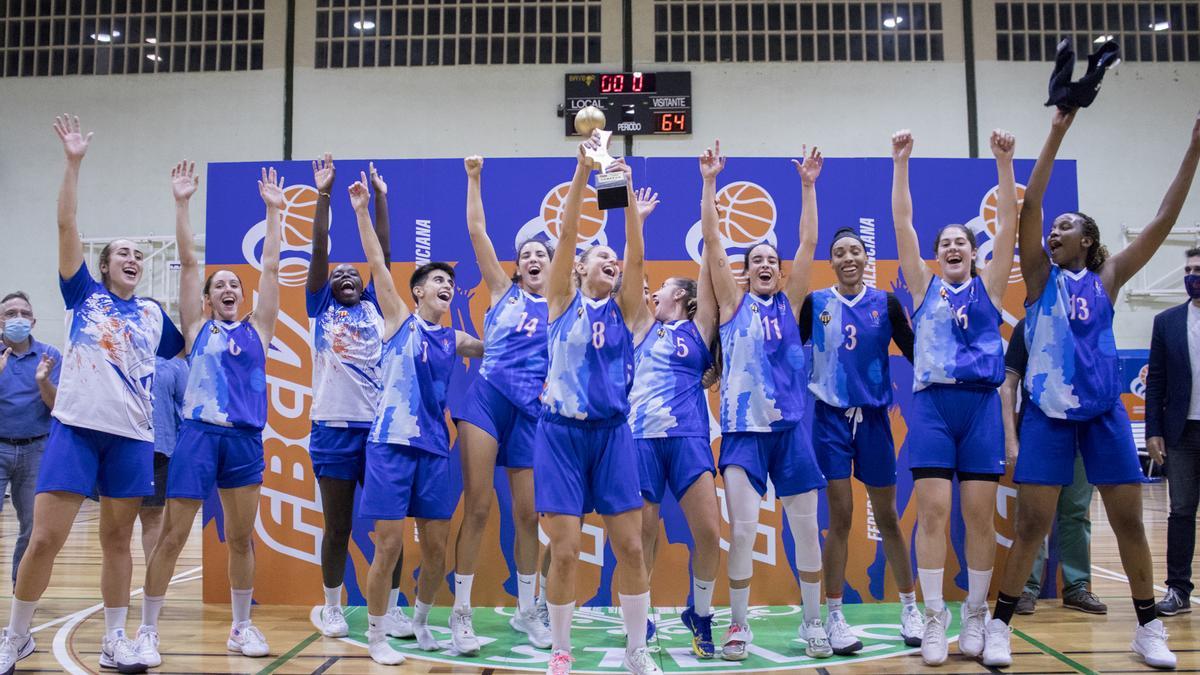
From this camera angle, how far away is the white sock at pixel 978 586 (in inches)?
179

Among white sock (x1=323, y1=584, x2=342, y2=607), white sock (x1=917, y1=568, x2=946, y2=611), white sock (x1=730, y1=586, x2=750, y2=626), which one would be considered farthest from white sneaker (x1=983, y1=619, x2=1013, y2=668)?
white sock (x1=323, y1=584, x2=342, y2=607)

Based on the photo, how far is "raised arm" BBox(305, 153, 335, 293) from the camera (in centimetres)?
516

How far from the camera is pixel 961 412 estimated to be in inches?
178

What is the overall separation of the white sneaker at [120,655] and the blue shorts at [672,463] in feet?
8.68

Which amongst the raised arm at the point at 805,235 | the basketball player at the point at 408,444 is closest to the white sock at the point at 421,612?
the basketball player at the point at 408,444

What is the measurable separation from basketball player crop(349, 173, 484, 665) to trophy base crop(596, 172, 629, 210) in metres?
1.43

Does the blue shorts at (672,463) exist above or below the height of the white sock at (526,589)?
above

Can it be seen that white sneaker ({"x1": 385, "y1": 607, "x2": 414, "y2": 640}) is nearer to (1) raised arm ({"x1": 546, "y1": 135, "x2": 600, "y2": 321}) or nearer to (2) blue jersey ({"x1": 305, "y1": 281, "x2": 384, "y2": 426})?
(2) blue jersey ({"x1": 305, "y1": 281, "x2": 384, "y2": 426})

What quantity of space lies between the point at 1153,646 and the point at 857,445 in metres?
1.68

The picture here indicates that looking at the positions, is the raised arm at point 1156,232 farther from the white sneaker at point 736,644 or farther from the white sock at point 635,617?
the white sock at point 635,617

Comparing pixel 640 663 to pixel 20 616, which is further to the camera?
pixel 20 616

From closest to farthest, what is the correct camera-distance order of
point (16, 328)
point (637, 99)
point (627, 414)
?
point (627, 414), point (16, 328), point (637, 99)

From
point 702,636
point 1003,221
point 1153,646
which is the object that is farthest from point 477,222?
point 1153,646

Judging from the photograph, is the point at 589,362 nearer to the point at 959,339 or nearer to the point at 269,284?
the point at 959,339
